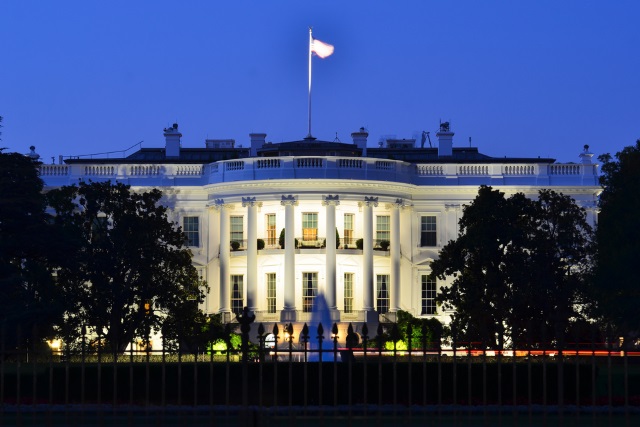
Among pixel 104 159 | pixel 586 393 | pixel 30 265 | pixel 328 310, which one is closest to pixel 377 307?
pixel 328 310

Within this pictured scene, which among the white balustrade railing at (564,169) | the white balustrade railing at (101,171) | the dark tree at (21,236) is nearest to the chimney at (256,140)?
the white balustrade railing at (101,171)

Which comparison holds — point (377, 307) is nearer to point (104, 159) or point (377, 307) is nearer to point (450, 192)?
point (450, 192)

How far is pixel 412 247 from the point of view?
315ft

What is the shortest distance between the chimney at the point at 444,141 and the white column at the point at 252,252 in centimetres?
1444

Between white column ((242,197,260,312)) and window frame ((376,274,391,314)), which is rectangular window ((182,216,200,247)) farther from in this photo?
window frame ((376,274,391,314))

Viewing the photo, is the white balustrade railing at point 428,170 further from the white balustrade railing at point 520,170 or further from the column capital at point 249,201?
the column capital at point 249,201

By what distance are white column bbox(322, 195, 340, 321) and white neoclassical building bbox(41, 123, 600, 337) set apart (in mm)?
51

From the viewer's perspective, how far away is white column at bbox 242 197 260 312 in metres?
91.5

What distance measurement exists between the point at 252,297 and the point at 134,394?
47077 mm

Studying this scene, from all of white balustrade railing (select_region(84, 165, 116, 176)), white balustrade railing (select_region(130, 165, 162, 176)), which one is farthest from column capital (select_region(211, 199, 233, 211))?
white balustrade railing (select_region(84, 165, 116, 176))

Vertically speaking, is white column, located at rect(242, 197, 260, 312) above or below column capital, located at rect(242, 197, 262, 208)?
below

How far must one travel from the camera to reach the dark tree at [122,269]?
234 feet

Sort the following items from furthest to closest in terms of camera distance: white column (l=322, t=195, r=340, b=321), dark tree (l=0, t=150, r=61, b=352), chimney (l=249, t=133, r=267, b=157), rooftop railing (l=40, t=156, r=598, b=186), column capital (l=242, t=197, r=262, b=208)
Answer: chimney (l=249, t=133, r=267, b=157) → rooftop railing (l=40, t=156, r=598, b=186) → column capital (l=242, t=197, r=262, b=208) → white column (l=322, t=195, r=340, b=321) → dark tree (l=0, t=150, r=61, b=352)

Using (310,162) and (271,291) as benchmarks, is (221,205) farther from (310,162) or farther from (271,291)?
(310,162)
